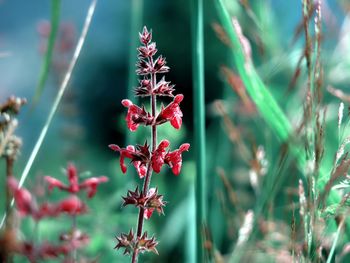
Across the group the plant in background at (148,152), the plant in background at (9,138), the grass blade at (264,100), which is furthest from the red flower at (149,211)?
the grass blade at (264,100)

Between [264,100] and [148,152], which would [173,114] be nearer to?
[148,152]

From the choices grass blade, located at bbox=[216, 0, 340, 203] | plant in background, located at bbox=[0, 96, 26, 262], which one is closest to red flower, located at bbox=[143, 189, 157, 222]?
plant in background, located at bbox=[0, 96, 26, 262]

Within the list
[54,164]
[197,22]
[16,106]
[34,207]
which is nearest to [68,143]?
[54,164]

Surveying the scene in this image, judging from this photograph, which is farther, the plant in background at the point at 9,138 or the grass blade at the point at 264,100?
the grass blade at the point at 264,100

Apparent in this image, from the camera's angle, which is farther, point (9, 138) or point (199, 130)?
point (199, 130)

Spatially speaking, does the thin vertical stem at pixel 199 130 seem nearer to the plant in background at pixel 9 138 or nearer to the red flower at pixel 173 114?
the red flower at pixel 173 114

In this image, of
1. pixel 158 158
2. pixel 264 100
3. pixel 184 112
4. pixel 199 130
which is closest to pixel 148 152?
pixel 158 158

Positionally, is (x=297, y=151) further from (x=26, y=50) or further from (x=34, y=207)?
(x=26, y=50)

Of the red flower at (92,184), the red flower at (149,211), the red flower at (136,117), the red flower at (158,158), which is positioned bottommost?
the red flower at (149,211)
